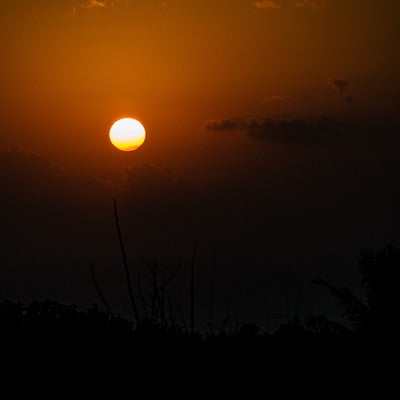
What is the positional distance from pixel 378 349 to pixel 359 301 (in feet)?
9.94

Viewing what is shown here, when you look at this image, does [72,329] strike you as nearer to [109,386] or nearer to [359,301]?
[109,386]

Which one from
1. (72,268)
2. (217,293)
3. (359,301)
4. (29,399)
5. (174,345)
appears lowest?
(29,399)

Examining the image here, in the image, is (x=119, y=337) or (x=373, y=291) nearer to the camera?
(x=119, y=337)

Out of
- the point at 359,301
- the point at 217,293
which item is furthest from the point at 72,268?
the point at 359,301

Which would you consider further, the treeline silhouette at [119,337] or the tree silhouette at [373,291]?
the tree silhouette at [373,291]

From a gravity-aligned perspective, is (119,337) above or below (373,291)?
below

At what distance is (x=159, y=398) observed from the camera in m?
10.8

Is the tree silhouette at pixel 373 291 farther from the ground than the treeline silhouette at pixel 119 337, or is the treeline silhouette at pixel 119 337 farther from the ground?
the tree silhouette at pixel 373 291

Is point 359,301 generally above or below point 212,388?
above

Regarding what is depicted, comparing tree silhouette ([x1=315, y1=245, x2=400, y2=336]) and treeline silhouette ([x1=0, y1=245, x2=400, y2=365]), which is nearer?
treeline silhouette ([x1=0, y1=245, x2=400, y2=365])

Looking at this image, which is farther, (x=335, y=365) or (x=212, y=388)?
(x=335, y=365)

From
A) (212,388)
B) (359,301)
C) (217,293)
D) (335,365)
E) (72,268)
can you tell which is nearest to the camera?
(212,388)

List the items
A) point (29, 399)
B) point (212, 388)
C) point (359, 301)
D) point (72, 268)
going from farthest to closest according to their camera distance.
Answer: point (72, 268) → point (359, 301) → point (212, 388) → point (29, 399)

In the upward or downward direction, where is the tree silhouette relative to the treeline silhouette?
upward
